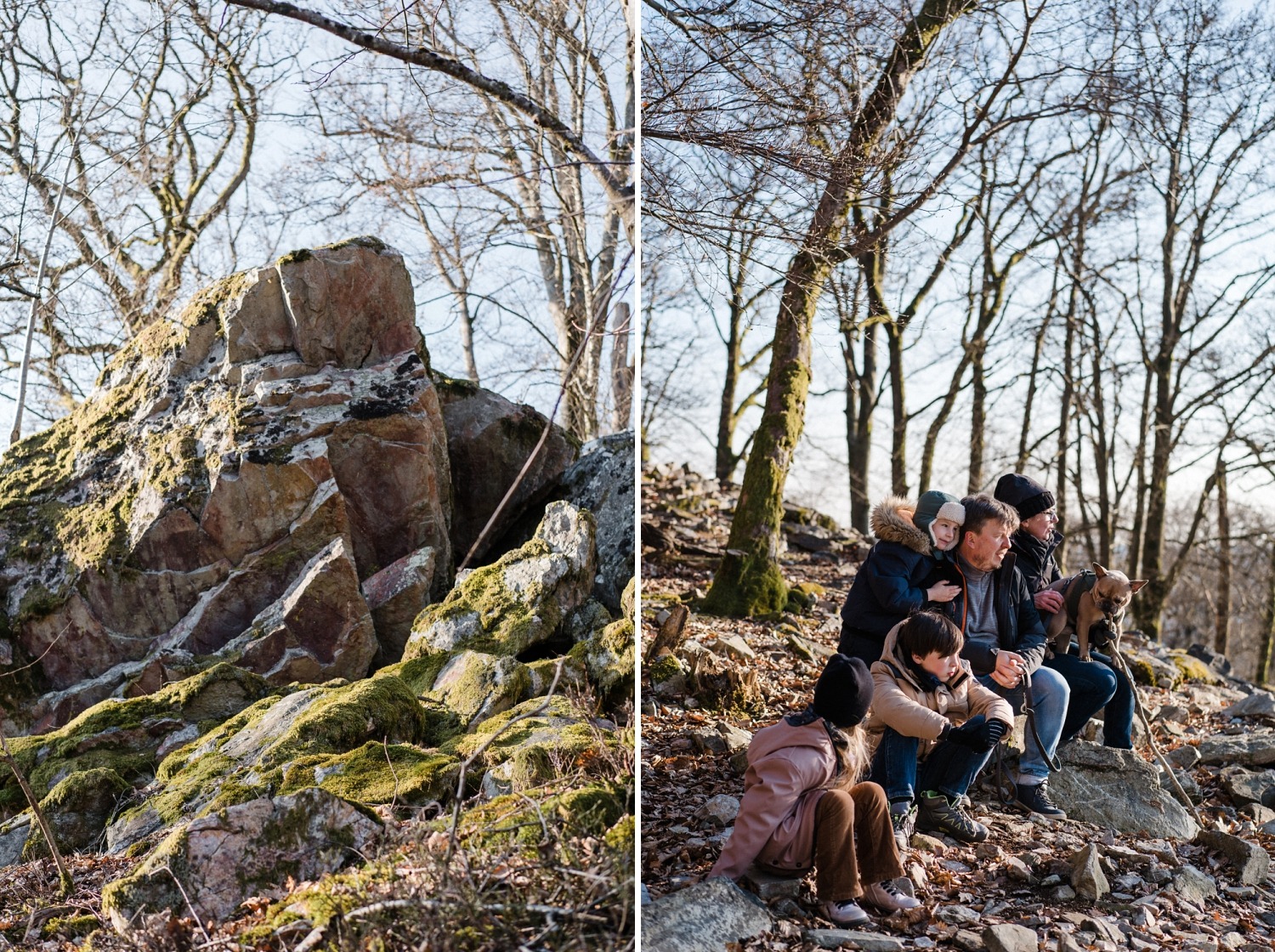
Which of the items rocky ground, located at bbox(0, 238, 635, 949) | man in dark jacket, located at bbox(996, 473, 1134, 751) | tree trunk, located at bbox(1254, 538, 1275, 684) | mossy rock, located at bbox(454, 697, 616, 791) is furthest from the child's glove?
tree trunk, located at bbox(1254, 538, 1275, 684)

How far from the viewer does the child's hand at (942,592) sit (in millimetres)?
3564

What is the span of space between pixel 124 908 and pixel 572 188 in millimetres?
6868

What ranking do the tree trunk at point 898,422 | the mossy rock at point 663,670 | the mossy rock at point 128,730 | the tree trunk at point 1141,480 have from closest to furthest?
the mossy rock at point 128,730
the mossy rock at point 663,670
the tree trunk at point 898,422
the tree trunk at point 1141,480

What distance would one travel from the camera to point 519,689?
3297mm

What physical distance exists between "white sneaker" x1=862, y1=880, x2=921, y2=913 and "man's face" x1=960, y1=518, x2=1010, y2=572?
1279 millimetres

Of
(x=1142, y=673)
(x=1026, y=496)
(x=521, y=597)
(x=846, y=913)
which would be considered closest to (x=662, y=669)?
(x=521, y=597)

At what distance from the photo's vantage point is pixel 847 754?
2834mm

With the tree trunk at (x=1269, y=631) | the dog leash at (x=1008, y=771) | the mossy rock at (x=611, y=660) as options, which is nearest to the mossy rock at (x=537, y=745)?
the mossy rock at (x=611, y=660)

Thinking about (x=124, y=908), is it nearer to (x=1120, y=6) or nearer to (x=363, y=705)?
(x=363, y=705)

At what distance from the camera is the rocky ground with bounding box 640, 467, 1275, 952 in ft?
8.93

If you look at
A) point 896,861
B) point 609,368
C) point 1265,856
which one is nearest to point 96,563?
point 896,861

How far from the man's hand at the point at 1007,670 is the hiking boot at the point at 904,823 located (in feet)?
1.96

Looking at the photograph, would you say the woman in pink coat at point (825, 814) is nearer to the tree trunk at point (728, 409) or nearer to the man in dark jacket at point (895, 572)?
the man in dark jacket at point (895, 572)

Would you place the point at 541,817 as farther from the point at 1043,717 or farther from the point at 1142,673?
the point at 1142,673
